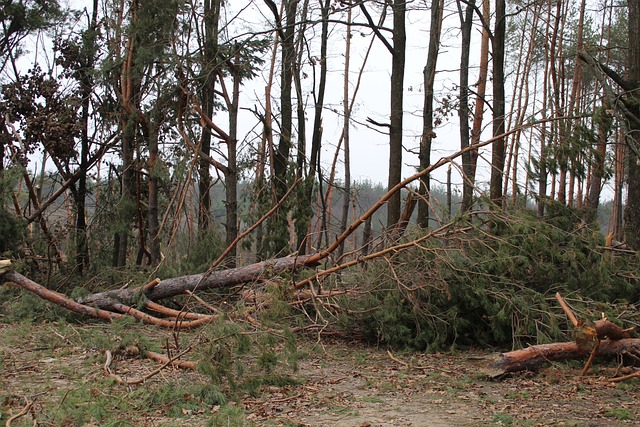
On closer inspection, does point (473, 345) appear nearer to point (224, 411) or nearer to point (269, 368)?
point (269, 368)

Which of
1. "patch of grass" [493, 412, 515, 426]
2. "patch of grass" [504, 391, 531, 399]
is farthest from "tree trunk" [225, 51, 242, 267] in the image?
"patch of grass" [493, 412, 515, 426]

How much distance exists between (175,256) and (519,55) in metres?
17.9

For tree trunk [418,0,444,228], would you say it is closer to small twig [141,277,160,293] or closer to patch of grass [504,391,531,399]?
small twig [141,277,160,293]

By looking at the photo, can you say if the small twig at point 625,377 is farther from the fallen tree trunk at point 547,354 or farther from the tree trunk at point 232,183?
the tree trunk at point 232,183

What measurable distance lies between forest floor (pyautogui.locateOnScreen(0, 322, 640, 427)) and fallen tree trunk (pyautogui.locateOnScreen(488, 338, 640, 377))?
10cm

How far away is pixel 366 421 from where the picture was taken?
4477mm

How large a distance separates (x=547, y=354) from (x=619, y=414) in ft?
4.11

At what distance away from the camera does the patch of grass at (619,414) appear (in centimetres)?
455

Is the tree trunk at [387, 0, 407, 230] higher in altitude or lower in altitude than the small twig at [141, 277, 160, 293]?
higher

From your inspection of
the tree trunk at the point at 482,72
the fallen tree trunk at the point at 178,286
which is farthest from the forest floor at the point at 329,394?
the tree trunk at the point at 482,72

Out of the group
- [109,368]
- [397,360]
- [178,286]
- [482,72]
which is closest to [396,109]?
[178,286]

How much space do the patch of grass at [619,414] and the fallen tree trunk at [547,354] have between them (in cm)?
109

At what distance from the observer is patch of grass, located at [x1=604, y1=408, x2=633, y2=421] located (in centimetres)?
455

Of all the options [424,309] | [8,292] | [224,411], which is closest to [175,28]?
[8,292]
